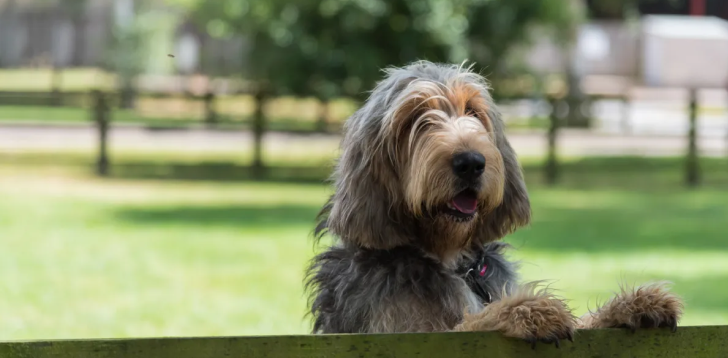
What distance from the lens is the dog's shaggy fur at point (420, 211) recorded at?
15.6 feet

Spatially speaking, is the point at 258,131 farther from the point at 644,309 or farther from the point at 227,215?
the point at 644,309

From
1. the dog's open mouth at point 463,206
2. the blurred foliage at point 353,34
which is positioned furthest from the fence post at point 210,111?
the dog's open mouth at point 463,206

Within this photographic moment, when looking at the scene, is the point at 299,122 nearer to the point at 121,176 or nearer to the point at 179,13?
the point at 121,176

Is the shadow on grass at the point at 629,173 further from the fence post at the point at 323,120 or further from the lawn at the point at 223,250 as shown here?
the fence post at the point at 323,120

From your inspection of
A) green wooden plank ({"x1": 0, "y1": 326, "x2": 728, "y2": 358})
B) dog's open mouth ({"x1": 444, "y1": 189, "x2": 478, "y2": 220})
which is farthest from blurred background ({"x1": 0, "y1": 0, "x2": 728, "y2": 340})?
green wooden plank ({"x1": 0, "y1": 326, "x2": 728, "y2": 358})

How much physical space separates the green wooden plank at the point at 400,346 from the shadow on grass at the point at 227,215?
1143cm

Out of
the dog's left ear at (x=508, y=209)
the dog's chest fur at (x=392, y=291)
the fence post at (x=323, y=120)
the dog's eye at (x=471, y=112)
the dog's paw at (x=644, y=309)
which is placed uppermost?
the dog's eye at (x=471, y=112)

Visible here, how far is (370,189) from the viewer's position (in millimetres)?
4949

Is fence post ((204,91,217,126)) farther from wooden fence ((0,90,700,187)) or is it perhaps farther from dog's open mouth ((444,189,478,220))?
dog's open mouth ((444,189,478,220))

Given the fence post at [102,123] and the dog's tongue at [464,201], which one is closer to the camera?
the dog's tongue at [464,201]

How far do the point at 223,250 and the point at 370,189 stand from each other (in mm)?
8247

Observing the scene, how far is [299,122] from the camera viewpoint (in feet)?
78.0

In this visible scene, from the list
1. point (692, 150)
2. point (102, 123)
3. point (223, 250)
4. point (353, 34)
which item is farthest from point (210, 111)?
point (223, 250)

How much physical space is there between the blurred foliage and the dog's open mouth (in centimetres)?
1502
